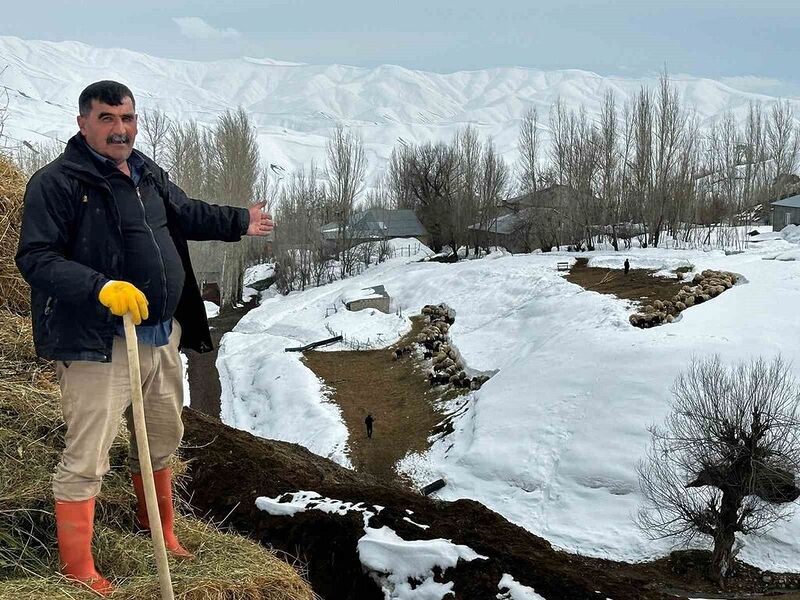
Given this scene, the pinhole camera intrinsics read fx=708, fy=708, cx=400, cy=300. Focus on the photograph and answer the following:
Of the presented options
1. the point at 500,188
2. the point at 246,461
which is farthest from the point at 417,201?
the point at 246,461

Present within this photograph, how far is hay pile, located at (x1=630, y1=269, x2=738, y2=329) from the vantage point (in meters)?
19.1

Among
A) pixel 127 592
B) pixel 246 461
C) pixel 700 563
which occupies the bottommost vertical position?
pixel 700 563

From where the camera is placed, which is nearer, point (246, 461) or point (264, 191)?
point (246, 461)

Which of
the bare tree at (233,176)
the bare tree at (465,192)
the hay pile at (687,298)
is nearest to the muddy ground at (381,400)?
the hay pile at (687,298)

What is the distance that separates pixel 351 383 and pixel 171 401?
19025mm

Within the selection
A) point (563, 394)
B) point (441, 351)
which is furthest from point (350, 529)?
point (441, 351)

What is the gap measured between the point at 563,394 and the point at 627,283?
397 inches

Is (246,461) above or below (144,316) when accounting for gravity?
below

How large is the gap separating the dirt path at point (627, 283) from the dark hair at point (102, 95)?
818 inches

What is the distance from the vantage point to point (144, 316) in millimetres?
2555

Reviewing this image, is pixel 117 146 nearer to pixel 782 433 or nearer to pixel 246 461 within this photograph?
pixel 246 461

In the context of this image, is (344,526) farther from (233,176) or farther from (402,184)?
(402,184)

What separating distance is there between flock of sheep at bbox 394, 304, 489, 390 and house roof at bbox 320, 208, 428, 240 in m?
17.5

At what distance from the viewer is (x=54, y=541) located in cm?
312
